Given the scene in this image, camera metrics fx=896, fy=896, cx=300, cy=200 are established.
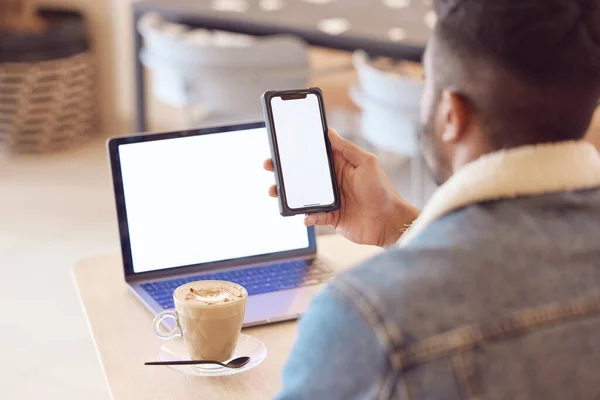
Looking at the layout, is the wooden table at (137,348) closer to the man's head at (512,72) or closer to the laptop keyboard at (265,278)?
the laptop keyboard at (265,278)

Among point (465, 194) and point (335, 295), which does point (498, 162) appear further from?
point (335, 295)

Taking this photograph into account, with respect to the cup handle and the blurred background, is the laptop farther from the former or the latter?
the blurred background

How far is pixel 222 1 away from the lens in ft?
11.1

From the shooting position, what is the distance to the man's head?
0.70 meters

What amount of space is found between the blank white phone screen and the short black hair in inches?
15.9

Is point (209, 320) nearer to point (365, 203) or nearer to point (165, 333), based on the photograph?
point (165, 333)

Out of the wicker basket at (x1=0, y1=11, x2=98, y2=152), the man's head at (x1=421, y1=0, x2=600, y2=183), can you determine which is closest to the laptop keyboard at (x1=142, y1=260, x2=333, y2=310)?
the man's head at (x1=421, y1=0, x2=600, y2=183)

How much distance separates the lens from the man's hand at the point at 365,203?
4.11 feet

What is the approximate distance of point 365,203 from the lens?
4.16 feet

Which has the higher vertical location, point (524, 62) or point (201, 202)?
point (524, 62)

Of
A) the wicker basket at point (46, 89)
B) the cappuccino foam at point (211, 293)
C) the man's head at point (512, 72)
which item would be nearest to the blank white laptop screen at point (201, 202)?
the cappuccino foam at point (211, 293)

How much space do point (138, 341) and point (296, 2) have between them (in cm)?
242

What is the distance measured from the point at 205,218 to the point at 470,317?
74cm

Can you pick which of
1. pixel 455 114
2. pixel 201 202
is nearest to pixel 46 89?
pixel 201 202
